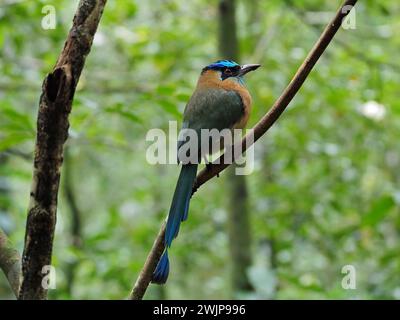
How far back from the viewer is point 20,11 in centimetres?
390

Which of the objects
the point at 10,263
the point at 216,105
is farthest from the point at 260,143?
the point at 10,263

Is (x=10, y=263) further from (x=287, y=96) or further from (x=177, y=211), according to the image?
(x=287, y=96)

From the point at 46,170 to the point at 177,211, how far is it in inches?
→ 24.2

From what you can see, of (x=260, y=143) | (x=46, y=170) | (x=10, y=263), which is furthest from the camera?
(x=260, y=143)

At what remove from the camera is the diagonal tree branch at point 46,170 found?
1.48 m

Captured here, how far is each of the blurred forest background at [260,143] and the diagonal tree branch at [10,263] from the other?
167 centimetres

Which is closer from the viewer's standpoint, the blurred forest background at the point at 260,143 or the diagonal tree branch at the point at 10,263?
the diagonal tree branch at the point at 10,263

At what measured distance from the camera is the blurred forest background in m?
4.21

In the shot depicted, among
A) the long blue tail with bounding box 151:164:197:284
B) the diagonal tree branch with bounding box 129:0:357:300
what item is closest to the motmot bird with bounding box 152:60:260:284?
the long blue tail with bounding box 151:164:197:284

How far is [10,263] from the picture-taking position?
1.69 metres

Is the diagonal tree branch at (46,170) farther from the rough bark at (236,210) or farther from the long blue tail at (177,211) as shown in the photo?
the rough bark at (236,210)

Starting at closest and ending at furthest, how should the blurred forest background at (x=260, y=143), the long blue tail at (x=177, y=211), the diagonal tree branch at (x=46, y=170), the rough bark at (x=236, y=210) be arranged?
the diagonal tree branch at (x=46, y=170) < the long blue tail at (x=177, y=211) < the blurred forest background at (x=260, y=143) < the rough bark at (x=236, y=210)

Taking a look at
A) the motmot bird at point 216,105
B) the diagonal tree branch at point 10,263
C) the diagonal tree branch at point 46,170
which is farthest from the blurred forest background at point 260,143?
the diagonal tree branch at point 46,170
